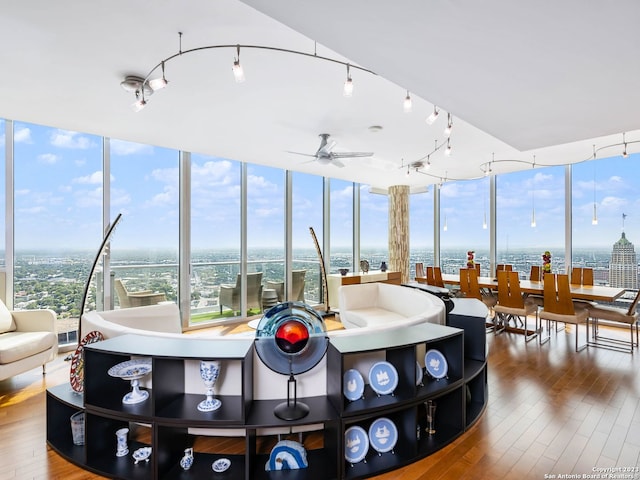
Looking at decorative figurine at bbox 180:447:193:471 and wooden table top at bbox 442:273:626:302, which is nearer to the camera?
decorative figurine at bbox 180:447:193:471

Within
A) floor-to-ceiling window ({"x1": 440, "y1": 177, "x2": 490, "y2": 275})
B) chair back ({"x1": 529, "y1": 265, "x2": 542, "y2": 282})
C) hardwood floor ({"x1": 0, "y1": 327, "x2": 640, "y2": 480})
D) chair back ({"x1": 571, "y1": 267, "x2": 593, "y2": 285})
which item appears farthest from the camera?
floor-to-ceiling window ({"x1": 440, "y1": 177, "x2": 490, "y2": 275})

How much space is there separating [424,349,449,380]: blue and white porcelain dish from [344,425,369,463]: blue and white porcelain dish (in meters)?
0.70

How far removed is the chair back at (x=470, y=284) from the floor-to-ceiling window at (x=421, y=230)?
2.53 meters

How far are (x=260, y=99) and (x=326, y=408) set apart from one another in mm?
2845

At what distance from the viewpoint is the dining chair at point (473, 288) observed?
5560 mm

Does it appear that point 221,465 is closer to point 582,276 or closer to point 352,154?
point 352,154

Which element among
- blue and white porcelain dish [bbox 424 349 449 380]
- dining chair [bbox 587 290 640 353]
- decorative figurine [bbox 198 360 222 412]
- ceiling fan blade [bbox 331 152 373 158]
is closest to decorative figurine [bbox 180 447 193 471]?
decorative figurine [bbox 198 360 222 412]

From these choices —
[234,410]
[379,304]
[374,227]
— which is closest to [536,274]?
[379,304]

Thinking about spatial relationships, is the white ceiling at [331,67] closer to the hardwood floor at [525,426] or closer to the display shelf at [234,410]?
the display shelf at [234,410]

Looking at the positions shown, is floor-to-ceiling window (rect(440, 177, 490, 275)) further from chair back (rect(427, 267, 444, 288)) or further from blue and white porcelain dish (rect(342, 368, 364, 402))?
blue and white porcelain dish (rect(342, 368, 364, 402))

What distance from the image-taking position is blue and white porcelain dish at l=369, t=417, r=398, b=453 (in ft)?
7.43

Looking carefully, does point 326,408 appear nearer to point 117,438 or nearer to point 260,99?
point 117,438

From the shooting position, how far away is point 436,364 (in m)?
2.57

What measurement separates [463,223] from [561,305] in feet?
11.6
